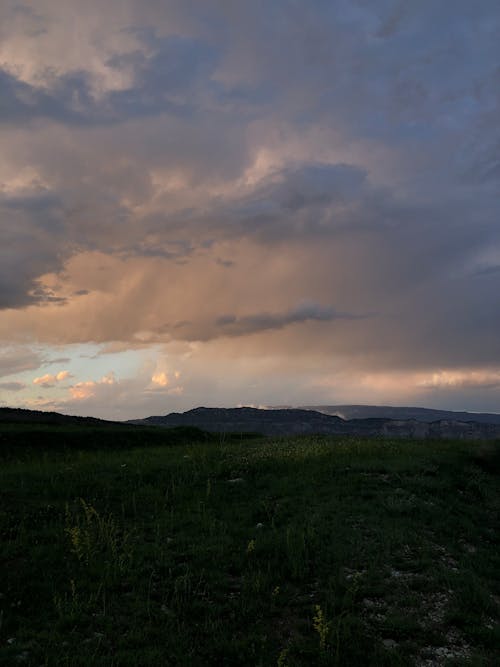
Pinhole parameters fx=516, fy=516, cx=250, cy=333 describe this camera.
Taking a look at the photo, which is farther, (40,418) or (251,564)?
(40,418)

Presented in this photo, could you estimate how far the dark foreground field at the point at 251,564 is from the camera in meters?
9.39

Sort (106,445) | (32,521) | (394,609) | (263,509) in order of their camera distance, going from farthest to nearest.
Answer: (106,445), (263,509), (32,521), (394,609)

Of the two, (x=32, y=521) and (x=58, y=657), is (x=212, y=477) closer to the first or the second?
(x=32, y=521)

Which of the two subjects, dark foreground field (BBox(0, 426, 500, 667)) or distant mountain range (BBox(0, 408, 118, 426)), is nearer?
dark foreground field (BBox(0, 426, 500, 667))

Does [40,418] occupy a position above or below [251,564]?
above

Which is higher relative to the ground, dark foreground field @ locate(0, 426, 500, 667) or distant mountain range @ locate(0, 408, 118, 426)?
distant mountain range @ locate(0, 408, 118, 426)

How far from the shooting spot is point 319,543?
13.9 metres

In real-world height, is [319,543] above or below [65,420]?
below

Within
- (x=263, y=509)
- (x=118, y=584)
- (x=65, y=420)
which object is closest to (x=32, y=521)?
(x=118, y=584)

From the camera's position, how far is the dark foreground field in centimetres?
939

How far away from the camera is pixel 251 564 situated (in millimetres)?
12922

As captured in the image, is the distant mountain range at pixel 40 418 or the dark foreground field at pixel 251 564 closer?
the dark foreground field at pixel 251 564

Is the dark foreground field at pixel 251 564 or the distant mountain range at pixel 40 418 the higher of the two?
the distant mountain range at pixel 40 418

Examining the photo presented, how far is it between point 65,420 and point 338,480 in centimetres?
3224
